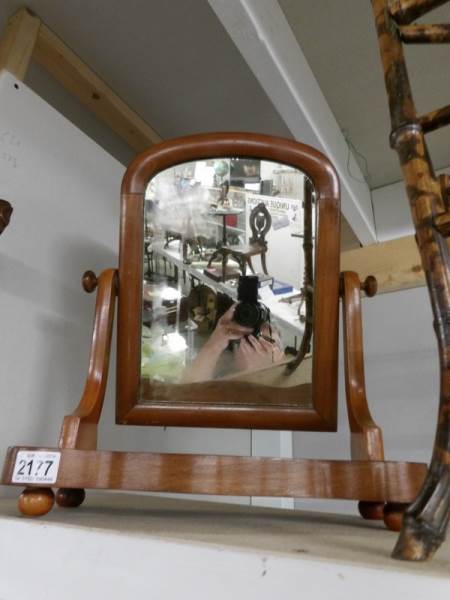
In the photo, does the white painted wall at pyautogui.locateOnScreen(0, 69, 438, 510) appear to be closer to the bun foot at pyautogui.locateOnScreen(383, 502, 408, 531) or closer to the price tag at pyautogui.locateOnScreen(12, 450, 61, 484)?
the price tag at pyautogui.locateOnScreen(12, 450, 61, 484)

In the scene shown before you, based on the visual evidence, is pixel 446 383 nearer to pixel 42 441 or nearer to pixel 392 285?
pixel 42 441

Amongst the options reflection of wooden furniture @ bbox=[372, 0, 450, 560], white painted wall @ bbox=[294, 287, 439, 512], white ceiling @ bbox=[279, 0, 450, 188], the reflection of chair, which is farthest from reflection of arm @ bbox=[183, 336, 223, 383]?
white ceiling @ bbox=[279, 0, 450, 188]

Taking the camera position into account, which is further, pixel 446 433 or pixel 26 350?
pixel 26 350

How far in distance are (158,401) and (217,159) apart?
14.5 inches

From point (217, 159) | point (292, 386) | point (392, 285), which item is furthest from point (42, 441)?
point (392, 285)

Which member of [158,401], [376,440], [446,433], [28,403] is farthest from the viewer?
[28,403]

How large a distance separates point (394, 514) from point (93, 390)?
392 millimetres

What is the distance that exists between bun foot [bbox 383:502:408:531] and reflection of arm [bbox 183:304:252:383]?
291 millimetres

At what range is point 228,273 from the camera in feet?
2.28

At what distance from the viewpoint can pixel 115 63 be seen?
111 cm

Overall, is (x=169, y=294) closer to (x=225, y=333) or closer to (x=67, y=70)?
(x=225, y=333)

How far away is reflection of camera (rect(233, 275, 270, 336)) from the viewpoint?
0.68m

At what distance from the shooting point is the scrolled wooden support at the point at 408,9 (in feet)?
1.32

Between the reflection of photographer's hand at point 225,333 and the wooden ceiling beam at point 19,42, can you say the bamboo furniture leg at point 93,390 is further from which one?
the wooden ceiling beam at point 19,42
